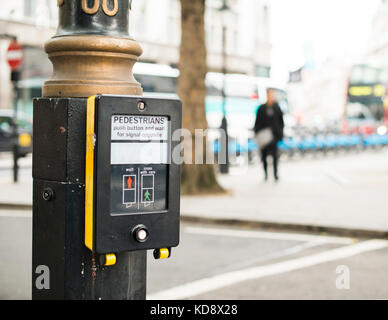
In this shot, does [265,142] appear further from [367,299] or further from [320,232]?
[367,299]

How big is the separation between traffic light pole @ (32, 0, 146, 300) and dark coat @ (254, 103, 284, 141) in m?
11.0

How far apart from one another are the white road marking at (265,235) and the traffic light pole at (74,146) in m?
5.18

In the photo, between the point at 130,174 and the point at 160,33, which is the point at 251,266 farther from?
the point at 160,33

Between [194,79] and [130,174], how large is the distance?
30.2 ft

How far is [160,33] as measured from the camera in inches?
1590

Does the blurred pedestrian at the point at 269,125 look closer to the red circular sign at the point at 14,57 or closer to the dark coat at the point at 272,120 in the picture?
the dark coat at the point at 272,120

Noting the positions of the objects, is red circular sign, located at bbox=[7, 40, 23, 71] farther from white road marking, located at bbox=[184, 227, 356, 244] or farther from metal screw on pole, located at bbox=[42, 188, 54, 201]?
metal screw on pole, located at bbox=[42, 188, 54, 201]

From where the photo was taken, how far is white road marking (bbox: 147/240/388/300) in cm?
508

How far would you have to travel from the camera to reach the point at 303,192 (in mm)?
11852

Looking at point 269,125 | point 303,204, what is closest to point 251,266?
point 303,204

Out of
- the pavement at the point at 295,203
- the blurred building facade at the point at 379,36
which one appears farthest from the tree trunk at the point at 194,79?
the blurred building facade at the point at 379,36

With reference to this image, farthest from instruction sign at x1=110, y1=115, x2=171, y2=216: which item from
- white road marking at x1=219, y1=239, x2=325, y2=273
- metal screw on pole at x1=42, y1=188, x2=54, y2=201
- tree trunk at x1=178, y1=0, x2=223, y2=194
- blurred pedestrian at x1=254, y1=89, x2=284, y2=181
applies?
blurred pedestrian at x1=254, y1=89, x2=284, y2=181
